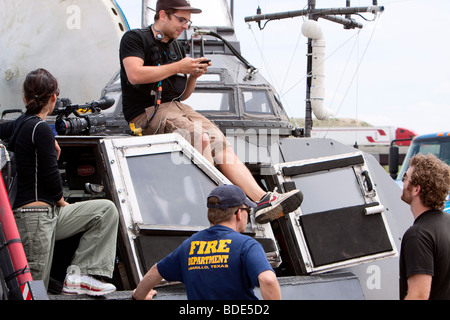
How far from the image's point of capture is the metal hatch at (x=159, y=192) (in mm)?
4777

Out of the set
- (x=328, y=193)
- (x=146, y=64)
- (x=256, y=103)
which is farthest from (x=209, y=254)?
(x=256, y=103)

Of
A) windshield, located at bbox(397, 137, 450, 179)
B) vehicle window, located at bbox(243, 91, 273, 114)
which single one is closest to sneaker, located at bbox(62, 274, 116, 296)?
vehicle window, located at bbox(243, 91, 273, 114)

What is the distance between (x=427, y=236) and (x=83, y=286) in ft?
7.41

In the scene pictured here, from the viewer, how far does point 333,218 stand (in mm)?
5598

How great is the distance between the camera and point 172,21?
5660 millimetres

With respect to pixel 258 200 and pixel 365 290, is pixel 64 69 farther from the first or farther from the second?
pixel 365 290

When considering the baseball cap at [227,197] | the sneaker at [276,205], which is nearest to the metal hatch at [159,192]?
the sneaker at [276,205]

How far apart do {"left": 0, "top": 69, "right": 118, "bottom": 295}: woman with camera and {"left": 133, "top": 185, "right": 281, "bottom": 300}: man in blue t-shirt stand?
81cm

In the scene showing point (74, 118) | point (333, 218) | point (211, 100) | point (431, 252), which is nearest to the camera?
point (431, 252)

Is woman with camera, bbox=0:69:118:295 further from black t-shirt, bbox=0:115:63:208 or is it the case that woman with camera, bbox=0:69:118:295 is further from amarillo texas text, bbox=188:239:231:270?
amarillo texas text, bbox=188:239:231:270

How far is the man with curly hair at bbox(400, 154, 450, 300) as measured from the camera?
3617 mm

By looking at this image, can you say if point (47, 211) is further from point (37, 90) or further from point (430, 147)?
point (430, 147)
